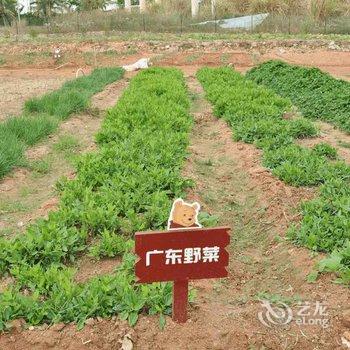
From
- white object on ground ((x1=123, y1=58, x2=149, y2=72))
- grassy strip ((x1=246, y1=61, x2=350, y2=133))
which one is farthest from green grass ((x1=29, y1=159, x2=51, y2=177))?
white object on ground ((x1=123, y1=58, x2=149, y2=72))

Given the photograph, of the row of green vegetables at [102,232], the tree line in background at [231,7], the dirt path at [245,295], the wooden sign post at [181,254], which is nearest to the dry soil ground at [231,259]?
the dirt path at [245,295]

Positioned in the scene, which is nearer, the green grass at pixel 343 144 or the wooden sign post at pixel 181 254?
the wooden sign post at pixel 181 254

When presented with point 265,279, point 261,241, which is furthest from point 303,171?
point 265,279

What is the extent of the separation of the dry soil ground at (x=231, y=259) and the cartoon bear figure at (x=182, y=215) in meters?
0.81

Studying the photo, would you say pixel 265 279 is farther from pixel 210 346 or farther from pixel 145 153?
pixel 145 153

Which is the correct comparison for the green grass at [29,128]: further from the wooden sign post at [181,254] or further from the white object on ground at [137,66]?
the white object on ground at [137,66]

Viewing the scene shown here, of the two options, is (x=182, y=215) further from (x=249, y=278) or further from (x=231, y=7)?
(x=231, y=7)

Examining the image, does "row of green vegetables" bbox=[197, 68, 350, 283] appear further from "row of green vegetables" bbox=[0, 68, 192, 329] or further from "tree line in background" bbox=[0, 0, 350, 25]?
"tree line in background" bbox=[0, 0, 350, 25]

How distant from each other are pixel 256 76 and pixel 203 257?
46.7 feet

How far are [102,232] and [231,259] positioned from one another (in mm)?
1293

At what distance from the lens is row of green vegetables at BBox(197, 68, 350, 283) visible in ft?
15.3

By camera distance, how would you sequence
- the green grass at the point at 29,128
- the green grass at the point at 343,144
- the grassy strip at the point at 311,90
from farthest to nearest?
the grassy strip at the point at 311,90
the green grass at the point at 29,128
the green grass at the point at 343,144

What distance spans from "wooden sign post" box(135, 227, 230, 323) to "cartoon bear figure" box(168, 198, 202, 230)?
0.23ft

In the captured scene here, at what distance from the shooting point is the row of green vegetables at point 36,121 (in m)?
7.56
